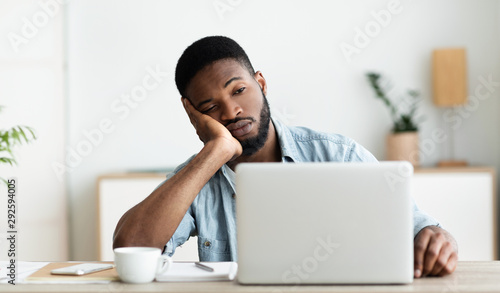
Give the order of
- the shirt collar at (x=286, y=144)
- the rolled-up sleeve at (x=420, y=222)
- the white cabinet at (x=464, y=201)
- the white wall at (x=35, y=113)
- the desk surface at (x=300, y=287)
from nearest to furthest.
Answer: the desk surface at (x=300, y=287) < the rolled-up sleeve at (x=420, y=222) < the shirt collar at (x=286, y=144) < the white cabinet at (x=464, y=201) < the white wall at (x=35, y=113)

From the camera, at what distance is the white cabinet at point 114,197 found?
11.1 feet

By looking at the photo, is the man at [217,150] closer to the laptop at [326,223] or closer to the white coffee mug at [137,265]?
the white coffee mug at [137,265]

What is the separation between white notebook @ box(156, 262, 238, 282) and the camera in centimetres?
124

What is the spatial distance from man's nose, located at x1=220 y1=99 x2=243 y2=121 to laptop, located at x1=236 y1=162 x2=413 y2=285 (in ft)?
2.26

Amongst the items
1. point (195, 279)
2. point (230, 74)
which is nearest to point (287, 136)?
point (230, 74)

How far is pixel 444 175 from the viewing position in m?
3.38

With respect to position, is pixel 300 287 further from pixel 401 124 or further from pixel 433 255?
pixel 401 124

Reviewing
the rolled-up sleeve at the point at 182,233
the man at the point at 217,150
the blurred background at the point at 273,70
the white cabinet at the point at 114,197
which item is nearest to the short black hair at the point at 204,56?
the man at the point at 217,150

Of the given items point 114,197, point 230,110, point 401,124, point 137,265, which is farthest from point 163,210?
point 401,124

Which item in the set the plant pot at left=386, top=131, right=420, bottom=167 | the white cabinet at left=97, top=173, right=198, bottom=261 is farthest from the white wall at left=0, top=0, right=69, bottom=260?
the plant pot at left=386, top=131, right=420, bottom=167

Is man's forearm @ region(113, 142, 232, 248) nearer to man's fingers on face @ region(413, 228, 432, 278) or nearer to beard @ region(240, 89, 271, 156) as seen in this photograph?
beard @ region(240, 89, 271, 156)

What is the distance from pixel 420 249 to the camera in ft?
4.37

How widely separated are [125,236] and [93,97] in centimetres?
238

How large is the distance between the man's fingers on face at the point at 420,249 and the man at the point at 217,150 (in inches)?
5.9
